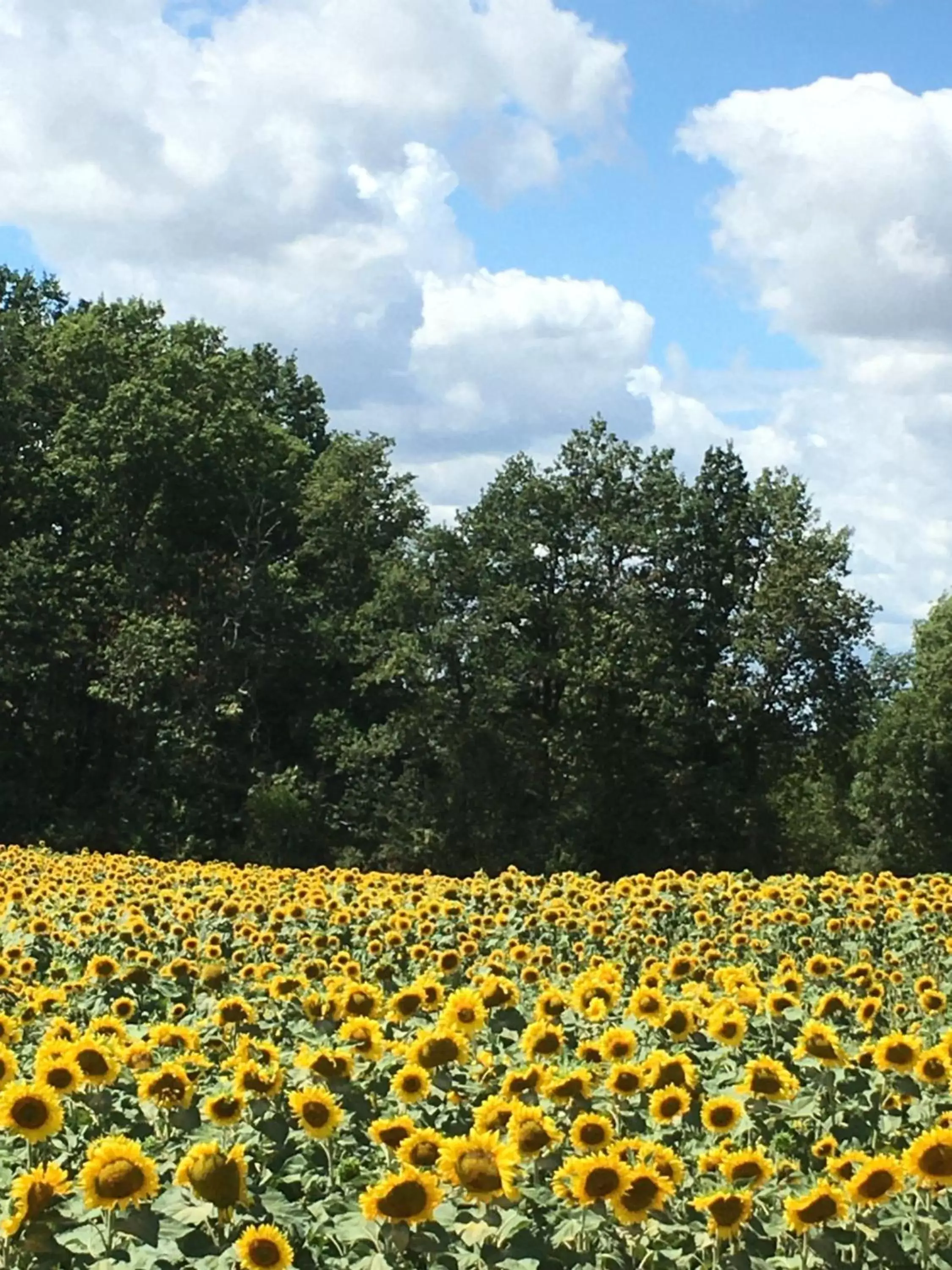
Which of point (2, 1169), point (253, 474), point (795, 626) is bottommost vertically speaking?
point (2, 1169)

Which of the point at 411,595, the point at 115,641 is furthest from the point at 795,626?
the point at 115,641

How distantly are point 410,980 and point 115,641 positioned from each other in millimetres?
25277

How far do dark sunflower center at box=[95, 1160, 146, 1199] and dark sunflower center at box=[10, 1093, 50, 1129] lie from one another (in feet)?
1.86

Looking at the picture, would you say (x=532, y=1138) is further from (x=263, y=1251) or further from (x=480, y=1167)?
(x=263, y=1251)

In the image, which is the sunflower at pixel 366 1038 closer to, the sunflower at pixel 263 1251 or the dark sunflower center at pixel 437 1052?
the dark sunflower center at pixel 437 1052

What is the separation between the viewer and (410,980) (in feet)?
25.7

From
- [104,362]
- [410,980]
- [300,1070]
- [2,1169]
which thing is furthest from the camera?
[104,362]

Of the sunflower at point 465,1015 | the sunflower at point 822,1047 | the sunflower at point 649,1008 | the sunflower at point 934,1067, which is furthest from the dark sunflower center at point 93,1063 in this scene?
the sunflower at point 934,1067

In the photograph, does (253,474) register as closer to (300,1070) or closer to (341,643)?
(341,643)

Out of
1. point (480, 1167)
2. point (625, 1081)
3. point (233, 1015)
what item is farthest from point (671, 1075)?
point (233, 1015)

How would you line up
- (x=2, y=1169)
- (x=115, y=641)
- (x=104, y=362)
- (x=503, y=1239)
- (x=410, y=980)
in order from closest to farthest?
1. (x=503, y=1239)
2. (x=2, y=1169)
3. (x=410, y=980)
4. (x=115, y=641)
5. (x=104, y=362)

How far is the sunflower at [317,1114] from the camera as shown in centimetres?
A: 484

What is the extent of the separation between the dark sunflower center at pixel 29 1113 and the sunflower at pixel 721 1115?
6.18 ft

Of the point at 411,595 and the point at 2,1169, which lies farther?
the point at 411,595
